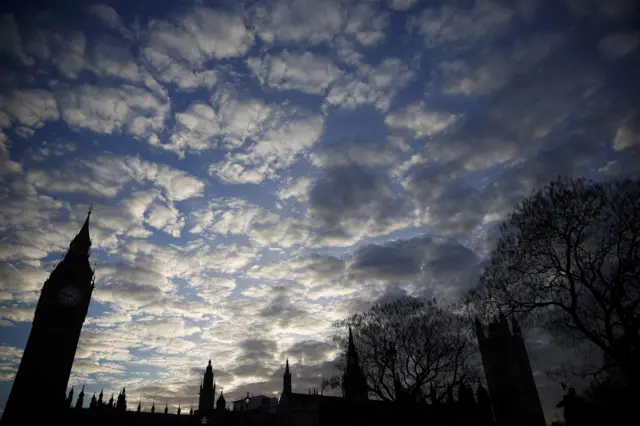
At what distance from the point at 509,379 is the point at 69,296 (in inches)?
3804

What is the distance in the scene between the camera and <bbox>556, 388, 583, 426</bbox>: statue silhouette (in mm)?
18625

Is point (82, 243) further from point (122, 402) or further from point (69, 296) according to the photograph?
point (122, 402)

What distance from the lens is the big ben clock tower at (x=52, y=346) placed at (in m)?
60.2

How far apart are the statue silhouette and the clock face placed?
76472 millimetres

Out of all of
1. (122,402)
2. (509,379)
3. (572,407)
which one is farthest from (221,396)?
(572,407)

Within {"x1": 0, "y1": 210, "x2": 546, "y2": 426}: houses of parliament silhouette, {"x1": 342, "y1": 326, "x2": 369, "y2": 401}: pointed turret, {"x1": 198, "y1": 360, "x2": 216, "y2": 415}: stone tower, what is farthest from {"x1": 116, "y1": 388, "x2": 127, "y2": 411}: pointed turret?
{"x1": 342, "y1": 326, "x2": 369, "y2": 401}: pointed turret

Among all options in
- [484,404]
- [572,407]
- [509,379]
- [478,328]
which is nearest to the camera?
[572,407]

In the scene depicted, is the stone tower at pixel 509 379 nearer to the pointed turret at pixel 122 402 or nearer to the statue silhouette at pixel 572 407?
the statue silhouette at pixel 572 407

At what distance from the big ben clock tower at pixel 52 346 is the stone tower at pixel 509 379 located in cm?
8246

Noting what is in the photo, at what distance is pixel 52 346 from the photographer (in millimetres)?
63594

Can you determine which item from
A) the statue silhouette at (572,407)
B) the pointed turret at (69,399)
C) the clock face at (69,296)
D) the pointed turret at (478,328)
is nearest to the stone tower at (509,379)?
the pointed turret at (478,328)

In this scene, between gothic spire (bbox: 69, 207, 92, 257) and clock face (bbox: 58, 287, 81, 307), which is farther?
gothic spire (bbox: 69, 207, 92, 257)

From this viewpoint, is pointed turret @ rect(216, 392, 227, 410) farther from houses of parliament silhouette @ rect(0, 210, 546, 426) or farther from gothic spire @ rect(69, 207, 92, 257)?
gothic spire @ rect(69, 207, 92, 257)

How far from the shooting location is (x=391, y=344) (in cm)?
4191
